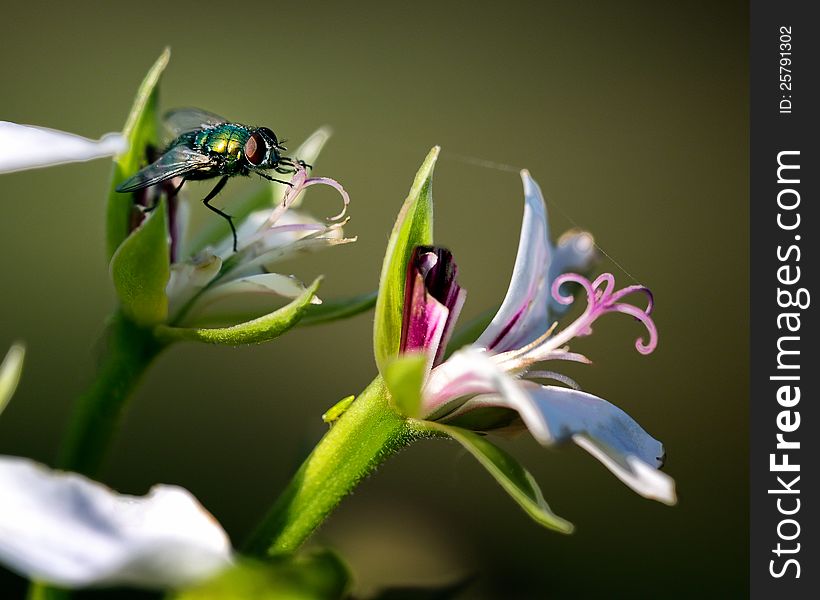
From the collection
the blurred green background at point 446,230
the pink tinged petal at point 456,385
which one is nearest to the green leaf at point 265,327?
the pink tinged petal at point 456,385

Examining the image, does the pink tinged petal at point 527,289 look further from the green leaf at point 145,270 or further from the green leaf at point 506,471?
the green leaf at point 145,270

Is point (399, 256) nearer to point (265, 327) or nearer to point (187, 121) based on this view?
point (265, 327)

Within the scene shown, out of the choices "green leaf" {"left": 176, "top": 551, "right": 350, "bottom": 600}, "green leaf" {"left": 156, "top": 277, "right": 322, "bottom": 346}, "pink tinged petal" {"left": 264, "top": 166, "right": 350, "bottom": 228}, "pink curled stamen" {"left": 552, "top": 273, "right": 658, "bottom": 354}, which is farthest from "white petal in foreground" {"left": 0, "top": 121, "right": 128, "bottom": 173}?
"pink curled stamen" {"left": 552, "top": 273, "right": 658, "bottom": 354}

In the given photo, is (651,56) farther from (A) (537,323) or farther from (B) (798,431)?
(A) (537,323)

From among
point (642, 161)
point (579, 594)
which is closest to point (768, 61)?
point (579, 594)

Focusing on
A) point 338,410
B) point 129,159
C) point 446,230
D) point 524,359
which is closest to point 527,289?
point 524,359

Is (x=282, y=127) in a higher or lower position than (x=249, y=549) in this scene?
higher

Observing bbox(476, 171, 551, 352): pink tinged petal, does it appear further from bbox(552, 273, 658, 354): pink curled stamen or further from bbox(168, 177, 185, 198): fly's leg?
bbox(168, 177, 185, 198): fly's leg
